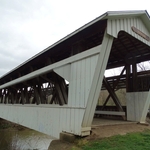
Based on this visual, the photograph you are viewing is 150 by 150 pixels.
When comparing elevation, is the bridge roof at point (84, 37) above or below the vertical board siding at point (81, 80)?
above

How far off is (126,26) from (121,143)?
138 inches

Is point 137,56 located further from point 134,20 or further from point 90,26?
point 90,26

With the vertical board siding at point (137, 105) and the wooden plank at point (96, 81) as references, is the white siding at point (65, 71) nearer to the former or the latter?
the wooden plank at point (96, 81)

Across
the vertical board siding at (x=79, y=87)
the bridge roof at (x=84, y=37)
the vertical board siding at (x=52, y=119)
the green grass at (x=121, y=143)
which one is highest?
the bridge roof at (x=84, y=37)

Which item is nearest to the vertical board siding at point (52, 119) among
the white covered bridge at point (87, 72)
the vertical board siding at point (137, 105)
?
the white covered bridge at point (87, 72)

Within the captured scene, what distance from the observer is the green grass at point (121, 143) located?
396 cm

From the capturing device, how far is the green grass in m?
3.96

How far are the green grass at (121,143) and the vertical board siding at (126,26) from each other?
2843mm

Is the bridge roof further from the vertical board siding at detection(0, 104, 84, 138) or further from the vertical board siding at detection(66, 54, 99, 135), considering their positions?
the vertical board siding at detection(0, 104, 84, 138)

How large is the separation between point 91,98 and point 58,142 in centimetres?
162

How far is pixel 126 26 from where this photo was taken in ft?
17.6

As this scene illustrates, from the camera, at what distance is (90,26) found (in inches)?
191

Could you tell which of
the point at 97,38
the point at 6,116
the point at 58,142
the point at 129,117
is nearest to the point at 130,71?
the point at 129,117

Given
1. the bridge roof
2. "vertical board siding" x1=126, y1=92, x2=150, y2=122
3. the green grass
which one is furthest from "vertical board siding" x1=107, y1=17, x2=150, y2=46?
the green grass
